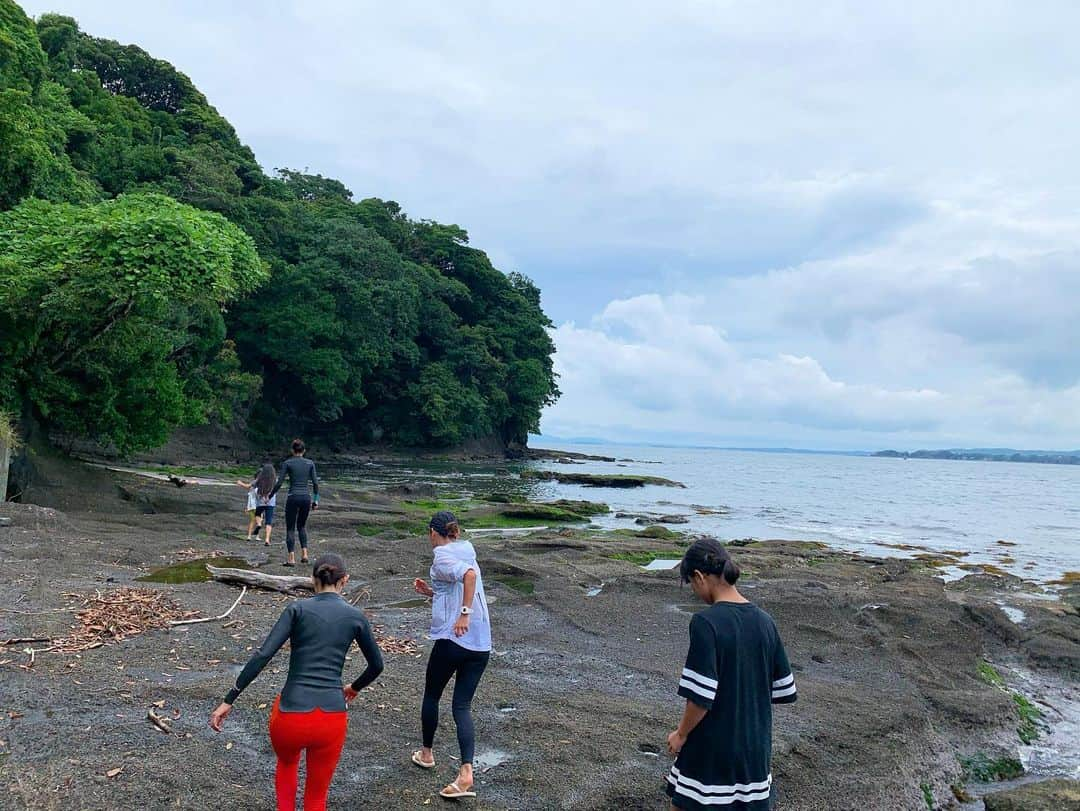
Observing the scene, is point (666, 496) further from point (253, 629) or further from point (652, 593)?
point (253, 629)

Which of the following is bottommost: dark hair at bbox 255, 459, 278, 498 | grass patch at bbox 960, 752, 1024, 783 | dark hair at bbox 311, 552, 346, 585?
grass patch at bbox 960, 752, 1024, 783

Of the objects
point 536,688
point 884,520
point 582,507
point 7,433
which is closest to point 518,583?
point 536,688

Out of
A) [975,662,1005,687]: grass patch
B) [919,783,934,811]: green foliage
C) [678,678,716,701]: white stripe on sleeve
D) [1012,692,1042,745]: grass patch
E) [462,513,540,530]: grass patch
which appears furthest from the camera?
[462,513,540,530]: grass patch

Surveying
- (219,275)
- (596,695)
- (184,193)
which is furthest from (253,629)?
(184,193)

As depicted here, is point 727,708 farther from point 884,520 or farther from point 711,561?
point 884,520

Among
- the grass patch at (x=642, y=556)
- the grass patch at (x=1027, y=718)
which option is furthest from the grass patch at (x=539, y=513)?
the grass patch at (x=1027, y=718)

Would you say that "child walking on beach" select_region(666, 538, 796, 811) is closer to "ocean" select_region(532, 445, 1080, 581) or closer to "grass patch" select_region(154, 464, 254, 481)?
"ocean" select_region(532, 445, 1080, 581)

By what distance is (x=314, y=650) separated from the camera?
14.4 feet

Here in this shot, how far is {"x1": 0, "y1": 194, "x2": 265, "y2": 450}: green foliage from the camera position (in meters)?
16.0

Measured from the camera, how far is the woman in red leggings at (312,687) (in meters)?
4.29

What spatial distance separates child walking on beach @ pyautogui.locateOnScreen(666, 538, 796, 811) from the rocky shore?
6.81ft

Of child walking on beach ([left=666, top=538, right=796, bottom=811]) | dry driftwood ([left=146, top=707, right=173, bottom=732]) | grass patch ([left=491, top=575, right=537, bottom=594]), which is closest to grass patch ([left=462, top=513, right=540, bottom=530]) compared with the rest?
grass patch ([left=491, top=575, right=537, bottom=594])

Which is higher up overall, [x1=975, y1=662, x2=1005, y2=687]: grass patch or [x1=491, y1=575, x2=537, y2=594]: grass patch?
[x1=491, y1=575, x2=537, y2=594]: grass patch

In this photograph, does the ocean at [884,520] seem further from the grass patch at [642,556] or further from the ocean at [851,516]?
the grass patch at [642,556]
